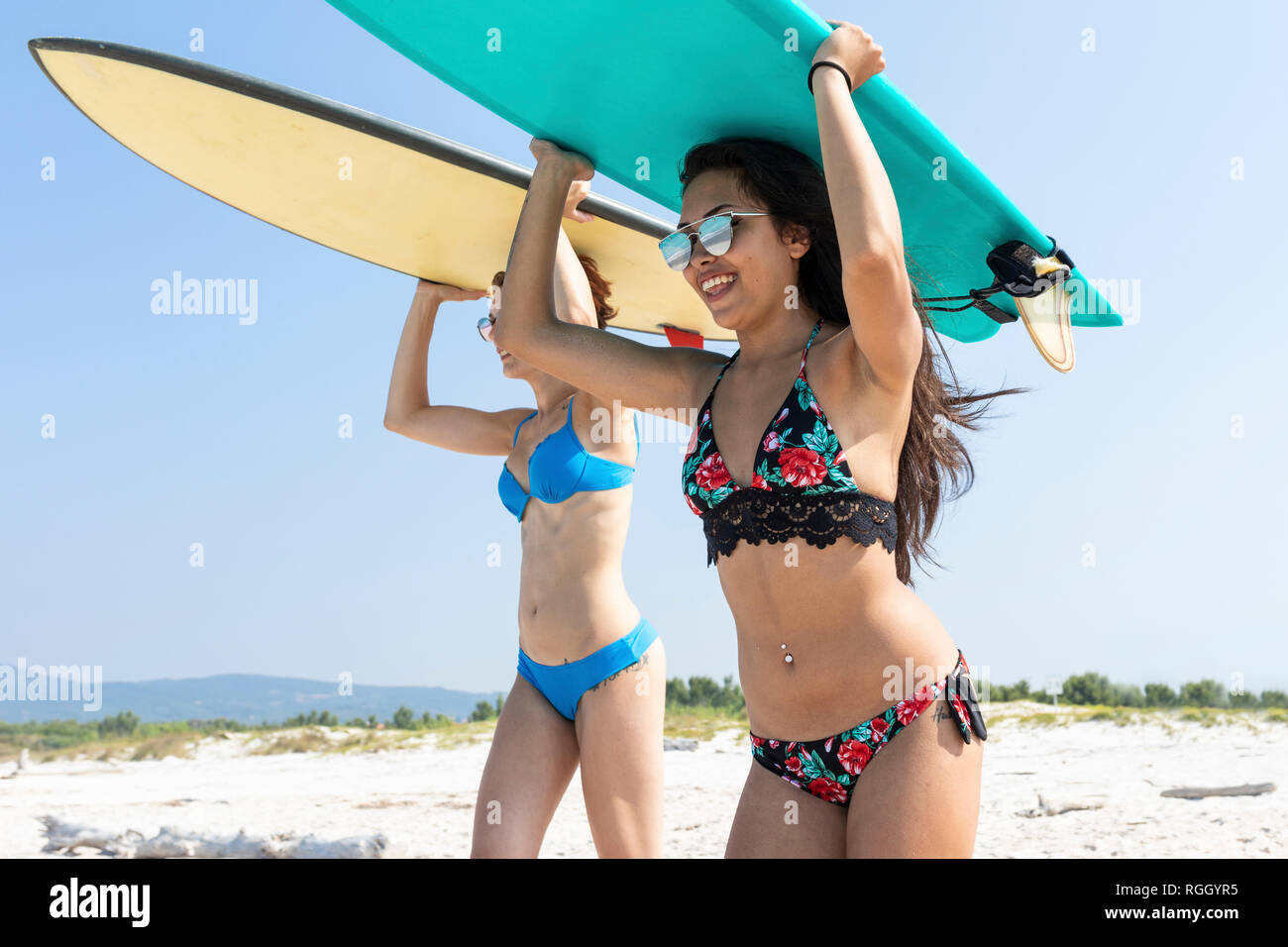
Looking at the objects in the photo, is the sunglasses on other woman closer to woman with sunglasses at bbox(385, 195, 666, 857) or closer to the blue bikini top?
woman with sunglasses at bbox(385, 195, 666, 857)

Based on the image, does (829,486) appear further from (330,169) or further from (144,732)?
(144,732)

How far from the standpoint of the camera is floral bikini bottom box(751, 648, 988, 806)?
7.23 ft

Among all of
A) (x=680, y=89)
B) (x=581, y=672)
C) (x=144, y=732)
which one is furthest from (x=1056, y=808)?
(x=144, y=732)

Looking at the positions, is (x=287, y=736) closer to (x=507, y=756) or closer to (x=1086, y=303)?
(x=507, y=756)

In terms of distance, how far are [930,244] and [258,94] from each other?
2607 millimetres

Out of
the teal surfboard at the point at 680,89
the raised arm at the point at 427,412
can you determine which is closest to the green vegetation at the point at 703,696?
the raised arm at the point at 427,412

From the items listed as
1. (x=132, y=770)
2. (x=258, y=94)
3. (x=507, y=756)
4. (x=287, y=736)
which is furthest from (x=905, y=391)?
(x=287, y=736)

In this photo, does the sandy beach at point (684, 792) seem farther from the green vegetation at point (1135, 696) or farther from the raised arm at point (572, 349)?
the raised arm at point (572, 349)

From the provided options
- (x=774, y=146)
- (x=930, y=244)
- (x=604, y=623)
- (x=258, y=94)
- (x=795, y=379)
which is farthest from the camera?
(x=604, y=623)

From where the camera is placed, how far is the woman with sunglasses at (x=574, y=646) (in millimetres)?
3553

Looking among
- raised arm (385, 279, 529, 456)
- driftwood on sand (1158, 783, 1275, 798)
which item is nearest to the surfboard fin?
raised arm (385, 279, 529, 456)

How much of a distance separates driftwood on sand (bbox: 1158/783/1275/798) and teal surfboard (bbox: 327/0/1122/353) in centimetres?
786

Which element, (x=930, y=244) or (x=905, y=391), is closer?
(x=905, y=391)
